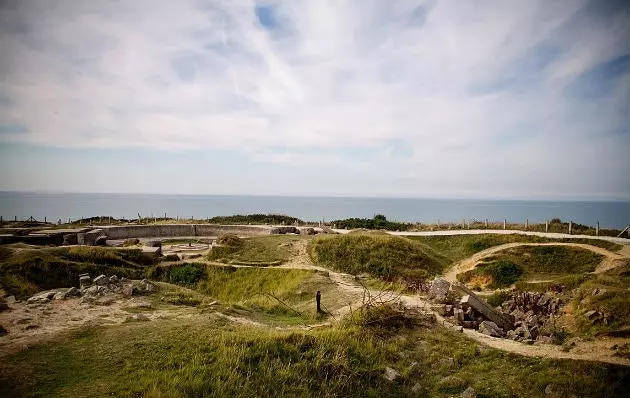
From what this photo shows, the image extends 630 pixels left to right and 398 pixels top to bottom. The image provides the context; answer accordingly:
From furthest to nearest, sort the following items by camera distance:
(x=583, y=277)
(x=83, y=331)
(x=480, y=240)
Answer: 1. (x=480, y=240)
2. (x=583, y=277)
3. (x=83, y=331)

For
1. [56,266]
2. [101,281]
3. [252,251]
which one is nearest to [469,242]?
[252,251]

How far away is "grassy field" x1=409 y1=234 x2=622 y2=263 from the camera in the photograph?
31000 millimetres

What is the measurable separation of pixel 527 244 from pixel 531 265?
11.4 feet

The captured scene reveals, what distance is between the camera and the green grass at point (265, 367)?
7.77 meters

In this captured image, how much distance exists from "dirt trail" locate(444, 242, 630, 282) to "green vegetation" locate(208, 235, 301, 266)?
13.3m

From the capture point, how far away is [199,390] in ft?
25.5

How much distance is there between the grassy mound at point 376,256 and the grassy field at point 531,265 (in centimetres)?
331

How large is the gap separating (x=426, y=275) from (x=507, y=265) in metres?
6.13

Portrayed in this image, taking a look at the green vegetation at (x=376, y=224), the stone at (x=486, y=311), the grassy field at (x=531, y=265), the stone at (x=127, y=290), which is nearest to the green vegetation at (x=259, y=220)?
the green vegetation at (x=376, y=224)

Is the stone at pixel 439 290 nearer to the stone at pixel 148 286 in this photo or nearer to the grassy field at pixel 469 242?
the stone at pixel 148 286

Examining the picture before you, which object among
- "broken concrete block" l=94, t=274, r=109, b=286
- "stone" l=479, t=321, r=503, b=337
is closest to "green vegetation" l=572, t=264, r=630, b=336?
"stone" l=479, t=321, r=503, b=337

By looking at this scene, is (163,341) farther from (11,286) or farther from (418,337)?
(11,286)

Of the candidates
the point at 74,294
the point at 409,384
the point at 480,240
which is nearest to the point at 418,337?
the point at 409,384

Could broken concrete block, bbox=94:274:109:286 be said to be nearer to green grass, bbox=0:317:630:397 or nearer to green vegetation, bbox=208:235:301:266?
green grass, bbox=0:317:630:397
